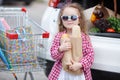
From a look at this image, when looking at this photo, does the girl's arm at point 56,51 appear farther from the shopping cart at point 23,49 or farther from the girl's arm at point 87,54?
the shopping cart at point 23,49

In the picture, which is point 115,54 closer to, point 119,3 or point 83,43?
point 83,43

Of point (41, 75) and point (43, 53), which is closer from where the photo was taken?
point (43, 53)

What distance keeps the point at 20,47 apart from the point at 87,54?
0.87 metres

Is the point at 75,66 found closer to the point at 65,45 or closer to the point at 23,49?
the point at 65,45

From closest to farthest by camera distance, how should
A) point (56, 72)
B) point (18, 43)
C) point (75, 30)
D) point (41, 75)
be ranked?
1. point (75, 30)
2. point (56, 72)
3. point (18, 43)
4. point (41, 75)

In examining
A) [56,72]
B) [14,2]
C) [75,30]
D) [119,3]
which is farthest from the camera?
[14,2]

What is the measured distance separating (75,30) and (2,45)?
117cm

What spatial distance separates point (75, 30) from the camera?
132 inches

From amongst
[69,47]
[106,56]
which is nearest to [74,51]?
[69,47]

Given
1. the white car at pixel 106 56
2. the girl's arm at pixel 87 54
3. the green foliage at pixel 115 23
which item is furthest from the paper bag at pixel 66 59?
the green foliage at pixel 115 23

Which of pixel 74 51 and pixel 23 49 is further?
pixel 23 49

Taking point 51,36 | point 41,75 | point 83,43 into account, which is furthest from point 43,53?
point 41,75

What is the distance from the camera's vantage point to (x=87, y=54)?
3549 mm

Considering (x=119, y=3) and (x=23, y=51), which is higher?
(x=119, y=3)
